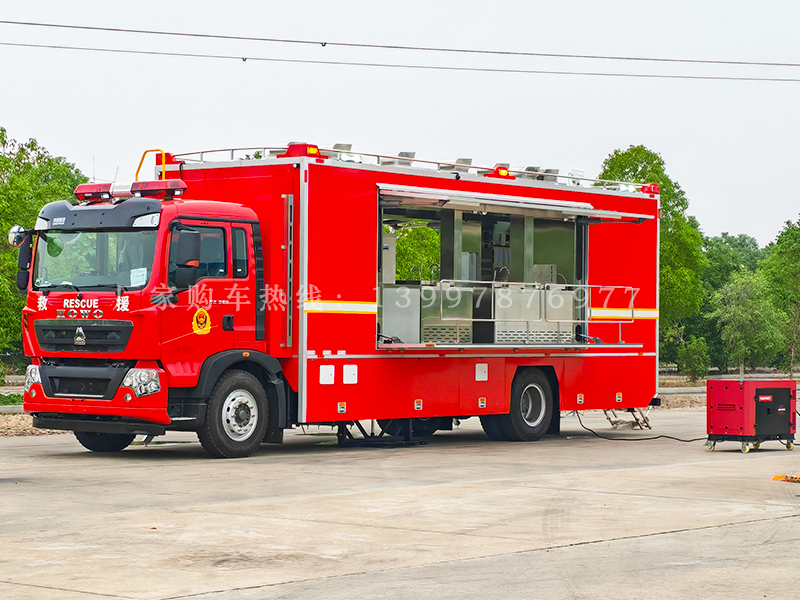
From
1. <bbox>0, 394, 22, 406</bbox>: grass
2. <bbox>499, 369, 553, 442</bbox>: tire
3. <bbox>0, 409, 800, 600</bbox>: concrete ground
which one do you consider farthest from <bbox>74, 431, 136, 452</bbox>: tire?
<bbox>0, 394, 22, 406</bbox>: grass

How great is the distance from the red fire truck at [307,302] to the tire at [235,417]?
0.02 m

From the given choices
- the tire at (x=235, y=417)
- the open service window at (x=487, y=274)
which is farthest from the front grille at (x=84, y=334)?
the open service window at (x=487, y=274)

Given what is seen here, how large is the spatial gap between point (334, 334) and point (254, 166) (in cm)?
263

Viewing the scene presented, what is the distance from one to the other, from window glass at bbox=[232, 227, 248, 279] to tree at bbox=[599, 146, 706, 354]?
28.9 metres

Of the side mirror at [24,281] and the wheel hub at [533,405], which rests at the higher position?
the side mirror at [24,281]

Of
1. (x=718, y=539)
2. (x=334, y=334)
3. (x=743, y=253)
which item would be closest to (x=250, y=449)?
(x=334, y=334)

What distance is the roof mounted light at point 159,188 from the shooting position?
1622 centimetres

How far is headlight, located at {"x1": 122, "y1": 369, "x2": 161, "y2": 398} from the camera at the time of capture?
609 inches

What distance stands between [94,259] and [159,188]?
128 centimetres

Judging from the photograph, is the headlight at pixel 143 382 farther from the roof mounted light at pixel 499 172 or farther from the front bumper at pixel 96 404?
the roof mounted light at pixel 499 172

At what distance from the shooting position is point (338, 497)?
12.4 metres

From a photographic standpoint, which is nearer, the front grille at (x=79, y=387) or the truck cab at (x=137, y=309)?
the truck cab at (x=137, y=309)

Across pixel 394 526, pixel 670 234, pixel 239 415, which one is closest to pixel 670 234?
pixel 670 234

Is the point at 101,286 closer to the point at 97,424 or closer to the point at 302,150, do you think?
the point at 97,424
